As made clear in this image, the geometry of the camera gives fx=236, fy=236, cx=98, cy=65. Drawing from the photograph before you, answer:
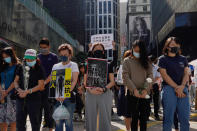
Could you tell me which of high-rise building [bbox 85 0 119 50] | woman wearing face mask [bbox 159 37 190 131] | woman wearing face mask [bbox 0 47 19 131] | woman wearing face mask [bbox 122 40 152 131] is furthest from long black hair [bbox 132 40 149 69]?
high-rise building [bbox 85 0 119 50]

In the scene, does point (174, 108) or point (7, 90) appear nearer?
point (174, 108)

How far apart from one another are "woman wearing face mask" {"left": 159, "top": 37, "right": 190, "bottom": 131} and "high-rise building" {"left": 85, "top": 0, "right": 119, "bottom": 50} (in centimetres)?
9103

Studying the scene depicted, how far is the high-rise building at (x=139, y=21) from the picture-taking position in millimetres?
82062

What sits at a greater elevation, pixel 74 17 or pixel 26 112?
pixel 74 17

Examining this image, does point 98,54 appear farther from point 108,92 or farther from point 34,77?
point 34,77

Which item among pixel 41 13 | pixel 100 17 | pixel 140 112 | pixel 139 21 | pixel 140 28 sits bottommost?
pixel 140 112

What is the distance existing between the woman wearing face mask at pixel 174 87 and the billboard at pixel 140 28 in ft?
245

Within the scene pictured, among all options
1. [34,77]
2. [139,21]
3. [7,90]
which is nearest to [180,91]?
[34,77]

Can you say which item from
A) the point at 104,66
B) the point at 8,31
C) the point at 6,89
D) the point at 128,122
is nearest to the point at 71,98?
the point at 104,66

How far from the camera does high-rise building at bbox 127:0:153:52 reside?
8206cm

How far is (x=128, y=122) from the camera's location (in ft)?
16.3

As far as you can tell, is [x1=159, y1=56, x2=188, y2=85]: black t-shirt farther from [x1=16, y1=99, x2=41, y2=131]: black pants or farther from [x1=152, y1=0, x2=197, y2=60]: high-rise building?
[x1=152, y1=0, x2=197, y2=60]: high-rise building

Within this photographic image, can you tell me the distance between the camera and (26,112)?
3885 mm

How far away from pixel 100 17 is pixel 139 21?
16508 millimetres
